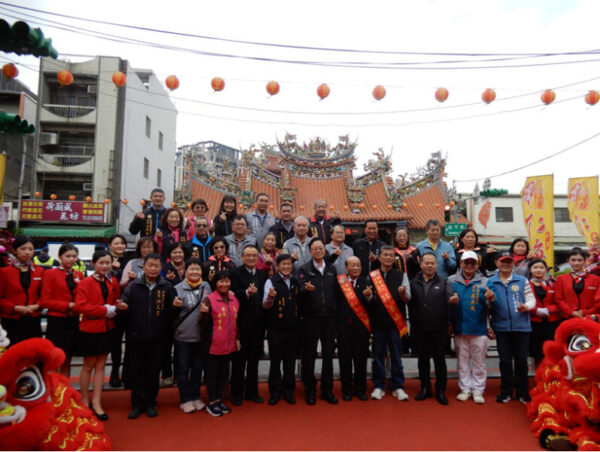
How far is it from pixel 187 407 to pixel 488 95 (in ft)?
23.5

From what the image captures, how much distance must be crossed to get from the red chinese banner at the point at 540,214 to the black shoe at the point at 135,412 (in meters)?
9.36

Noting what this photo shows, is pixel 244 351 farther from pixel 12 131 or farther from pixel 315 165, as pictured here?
pixel 315 165

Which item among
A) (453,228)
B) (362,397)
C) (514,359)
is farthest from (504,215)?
(362,397)

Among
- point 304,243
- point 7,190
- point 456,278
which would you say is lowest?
point 456,278

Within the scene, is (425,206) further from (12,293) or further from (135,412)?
(12,293)

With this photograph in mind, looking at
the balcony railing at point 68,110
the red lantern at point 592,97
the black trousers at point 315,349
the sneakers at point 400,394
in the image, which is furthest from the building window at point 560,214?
the balcony railing at point 68,110

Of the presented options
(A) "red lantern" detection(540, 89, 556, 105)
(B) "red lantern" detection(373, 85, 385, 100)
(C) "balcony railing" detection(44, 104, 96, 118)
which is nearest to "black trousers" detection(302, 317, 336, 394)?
(B) "red lantern" detection(373, 85, 385, 100)

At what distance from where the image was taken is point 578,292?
446cm

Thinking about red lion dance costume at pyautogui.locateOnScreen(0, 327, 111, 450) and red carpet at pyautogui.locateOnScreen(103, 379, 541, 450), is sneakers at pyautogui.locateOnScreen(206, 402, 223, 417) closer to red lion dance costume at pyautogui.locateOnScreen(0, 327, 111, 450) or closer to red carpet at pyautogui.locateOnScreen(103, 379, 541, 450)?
red carpet at pyautogui.locateOnScreen(103, 379, 541, 450)

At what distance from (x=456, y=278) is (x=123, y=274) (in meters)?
3.77

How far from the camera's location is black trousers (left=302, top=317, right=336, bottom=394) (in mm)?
4168

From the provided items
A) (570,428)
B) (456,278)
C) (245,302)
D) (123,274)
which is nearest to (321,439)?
(245,302)

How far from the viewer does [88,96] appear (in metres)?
17.0

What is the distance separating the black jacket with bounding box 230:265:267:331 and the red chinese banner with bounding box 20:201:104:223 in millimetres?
12916
